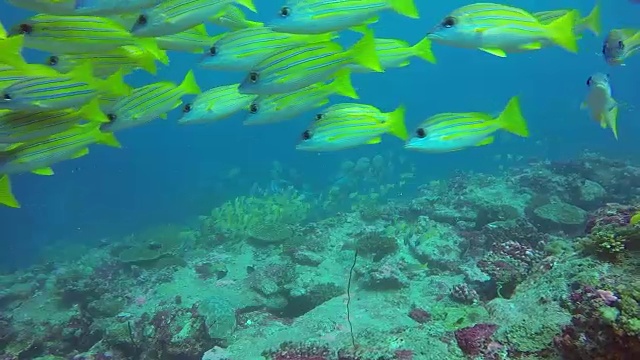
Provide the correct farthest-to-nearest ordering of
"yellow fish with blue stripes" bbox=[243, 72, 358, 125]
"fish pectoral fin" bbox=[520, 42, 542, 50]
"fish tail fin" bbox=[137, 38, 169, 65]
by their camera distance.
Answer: "yellow fish with blue stripes" bbox=[243, 72, 358, 125]
"fish tail fin" bbox=[137, 38, 169, 65]
"fish pectoral fin" bbox=[520, 42, 542, 50]

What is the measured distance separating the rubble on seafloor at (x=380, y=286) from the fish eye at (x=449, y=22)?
2187mm

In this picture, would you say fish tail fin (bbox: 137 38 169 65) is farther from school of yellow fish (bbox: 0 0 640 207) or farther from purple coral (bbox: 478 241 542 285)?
purple coral (bbox: 478 241 542 285)

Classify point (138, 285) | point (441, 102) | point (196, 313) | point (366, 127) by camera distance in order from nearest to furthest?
point (366, 127) → point (196, 313) → point (138, 285) → point (441, 102)

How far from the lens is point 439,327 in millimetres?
4242

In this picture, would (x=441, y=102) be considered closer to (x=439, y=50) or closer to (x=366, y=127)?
(x=439, y=50)

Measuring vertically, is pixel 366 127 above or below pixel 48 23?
below

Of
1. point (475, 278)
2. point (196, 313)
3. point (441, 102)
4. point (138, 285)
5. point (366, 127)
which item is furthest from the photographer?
point (441, 102)

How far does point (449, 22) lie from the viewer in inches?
151

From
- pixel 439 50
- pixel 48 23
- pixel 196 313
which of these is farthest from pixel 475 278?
pixel 439 50

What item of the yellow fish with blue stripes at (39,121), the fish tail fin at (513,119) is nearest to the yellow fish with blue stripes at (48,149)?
the yellow fish with blue stripes at (39,121)

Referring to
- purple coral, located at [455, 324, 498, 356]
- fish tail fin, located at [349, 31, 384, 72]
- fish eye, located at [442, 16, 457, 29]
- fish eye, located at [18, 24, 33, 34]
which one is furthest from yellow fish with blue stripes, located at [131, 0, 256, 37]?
purple coral, located at [455, 324, 498, 356]

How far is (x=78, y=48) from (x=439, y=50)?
354ft

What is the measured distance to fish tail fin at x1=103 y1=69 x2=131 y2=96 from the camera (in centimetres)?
395

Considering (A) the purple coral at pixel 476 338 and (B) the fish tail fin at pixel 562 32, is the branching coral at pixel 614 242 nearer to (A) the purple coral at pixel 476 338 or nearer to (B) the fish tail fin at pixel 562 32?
(A) the purple coral at pixel 476 338
